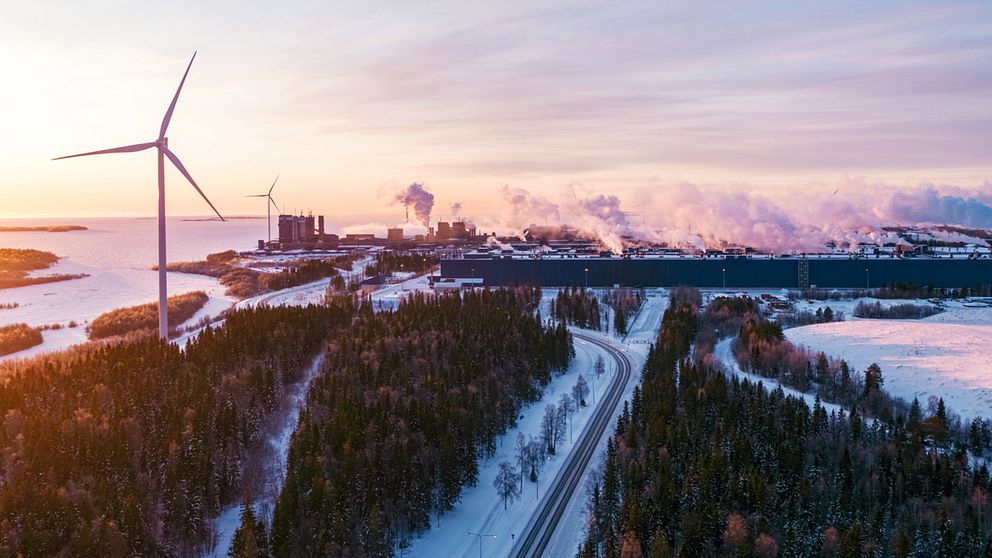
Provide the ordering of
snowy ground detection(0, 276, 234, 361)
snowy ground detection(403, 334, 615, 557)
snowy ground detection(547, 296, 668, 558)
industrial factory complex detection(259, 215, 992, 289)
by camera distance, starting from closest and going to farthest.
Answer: snowy ground detection(403, 334, 615, 557) → snowy ground detection(547, 296, 668, 558) → snowy ground detection(0, 276, 234, 361) → industrial factory complex detection(259, 215, 992, 289)

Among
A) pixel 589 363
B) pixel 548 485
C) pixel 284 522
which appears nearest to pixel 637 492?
pixel 548 485

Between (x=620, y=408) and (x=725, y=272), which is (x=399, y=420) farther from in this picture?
(x=725, y=272)

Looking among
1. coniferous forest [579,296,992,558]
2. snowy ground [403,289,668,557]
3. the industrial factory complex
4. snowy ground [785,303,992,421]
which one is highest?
the industrial factory complex

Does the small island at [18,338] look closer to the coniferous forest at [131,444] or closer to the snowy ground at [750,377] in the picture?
the coniferous forest at [131,444]

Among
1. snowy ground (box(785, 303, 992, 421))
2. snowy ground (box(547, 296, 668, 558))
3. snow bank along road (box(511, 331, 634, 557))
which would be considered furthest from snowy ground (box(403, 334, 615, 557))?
snowy ground (box(785, 303, 992, 421))

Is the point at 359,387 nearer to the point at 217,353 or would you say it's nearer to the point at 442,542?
the point at 217,353

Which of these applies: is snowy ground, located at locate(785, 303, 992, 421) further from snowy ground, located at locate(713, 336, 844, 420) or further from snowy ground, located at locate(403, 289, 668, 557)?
snowy ground, located at locate(403, 289, 668, 557)
